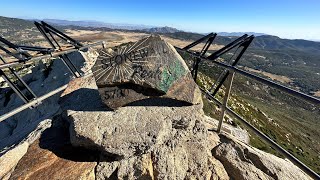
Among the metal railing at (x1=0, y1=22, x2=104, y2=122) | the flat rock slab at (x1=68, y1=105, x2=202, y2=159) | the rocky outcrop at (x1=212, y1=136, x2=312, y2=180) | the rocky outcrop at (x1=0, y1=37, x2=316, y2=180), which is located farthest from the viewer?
the metal railing at (x1=0, y1=22, x2=104, y2=122)

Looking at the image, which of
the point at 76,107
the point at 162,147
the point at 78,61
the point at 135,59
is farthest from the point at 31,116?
the point at 162,147

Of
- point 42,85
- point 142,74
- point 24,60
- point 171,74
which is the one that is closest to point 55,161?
point 142,74

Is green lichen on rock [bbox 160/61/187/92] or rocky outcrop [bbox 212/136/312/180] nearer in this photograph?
rocky outcrop [bbox 212/136/312/180]

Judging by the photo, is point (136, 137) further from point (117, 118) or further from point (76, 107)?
point (76, 107)

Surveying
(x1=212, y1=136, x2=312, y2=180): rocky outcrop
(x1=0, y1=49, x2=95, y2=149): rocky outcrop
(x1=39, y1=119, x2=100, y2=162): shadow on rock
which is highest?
(x1=39, y1=119, x2=100, y2=162): shadow on rock

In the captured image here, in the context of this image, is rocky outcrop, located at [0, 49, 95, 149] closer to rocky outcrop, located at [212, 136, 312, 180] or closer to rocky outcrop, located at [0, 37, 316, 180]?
rocky outcrop, located at [0, 37, 316, 180]

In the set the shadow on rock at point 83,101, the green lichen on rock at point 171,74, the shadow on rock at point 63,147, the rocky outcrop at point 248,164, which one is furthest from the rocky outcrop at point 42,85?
the rocky outcrop at point 248,164

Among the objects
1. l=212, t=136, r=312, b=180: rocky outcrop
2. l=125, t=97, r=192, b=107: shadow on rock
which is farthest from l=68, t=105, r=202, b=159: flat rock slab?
l=212, t=136, r=312, b=180: rocky outcrop
